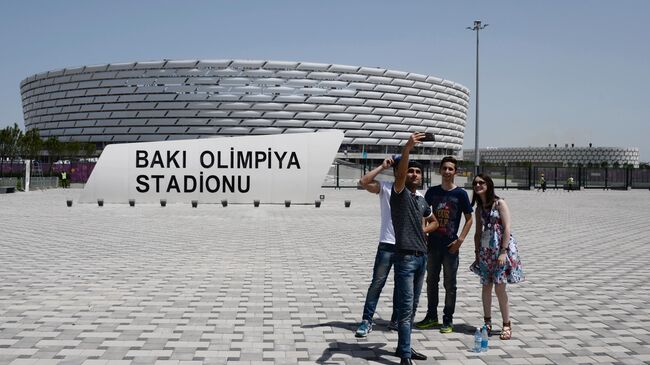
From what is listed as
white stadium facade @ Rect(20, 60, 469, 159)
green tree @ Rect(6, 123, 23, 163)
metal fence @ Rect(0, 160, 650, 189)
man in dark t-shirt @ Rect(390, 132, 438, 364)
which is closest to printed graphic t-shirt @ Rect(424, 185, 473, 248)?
man in dark t-shirt @ Rect(390, 132, 438, 364)

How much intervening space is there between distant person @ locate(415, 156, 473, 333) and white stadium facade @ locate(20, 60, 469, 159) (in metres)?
87.1

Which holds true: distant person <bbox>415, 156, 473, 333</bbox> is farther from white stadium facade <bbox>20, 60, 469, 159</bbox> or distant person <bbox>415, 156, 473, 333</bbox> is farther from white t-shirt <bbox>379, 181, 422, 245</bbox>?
white stadium facade <bbox>20, 60, 469, 159</bbox>

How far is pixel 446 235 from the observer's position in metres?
5.71

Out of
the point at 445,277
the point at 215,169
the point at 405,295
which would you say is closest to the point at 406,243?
the point at 405,295

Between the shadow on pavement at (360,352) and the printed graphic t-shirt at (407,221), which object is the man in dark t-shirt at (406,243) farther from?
the shadow on pavement at (360,352)

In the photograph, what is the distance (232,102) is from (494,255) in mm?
91425

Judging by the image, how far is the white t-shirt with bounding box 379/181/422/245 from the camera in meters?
5.19

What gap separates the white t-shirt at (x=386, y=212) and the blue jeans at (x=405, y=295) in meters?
0.43

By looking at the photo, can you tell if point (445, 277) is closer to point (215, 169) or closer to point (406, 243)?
point (406, 243)

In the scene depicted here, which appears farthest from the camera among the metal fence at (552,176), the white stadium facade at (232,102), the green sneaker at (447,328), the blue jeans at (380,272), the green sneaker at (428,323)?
the white stadium facade at (232,102)

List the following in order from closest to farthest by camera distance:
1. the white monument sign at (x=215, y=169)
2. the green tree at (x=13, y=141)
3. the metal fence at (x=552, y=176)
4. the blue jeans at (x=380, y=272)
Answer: the blue jeans at (x=380, y=272)
the white monument sign at (x=215, y=169)
the metal fence at (x=552, y=176)
the green tree at (x=13, y=141)

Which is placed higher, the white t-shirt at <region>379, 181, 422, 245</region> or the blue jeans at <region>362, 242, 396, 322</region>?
the white t-shirt at <region>379, 181, 422, 245</region>

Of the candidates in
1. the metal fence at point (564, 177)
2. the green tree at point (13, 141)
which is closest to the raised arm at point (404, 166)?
the metal fence at point (564, 177)

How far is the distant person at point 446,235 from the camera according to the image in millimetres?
5652
